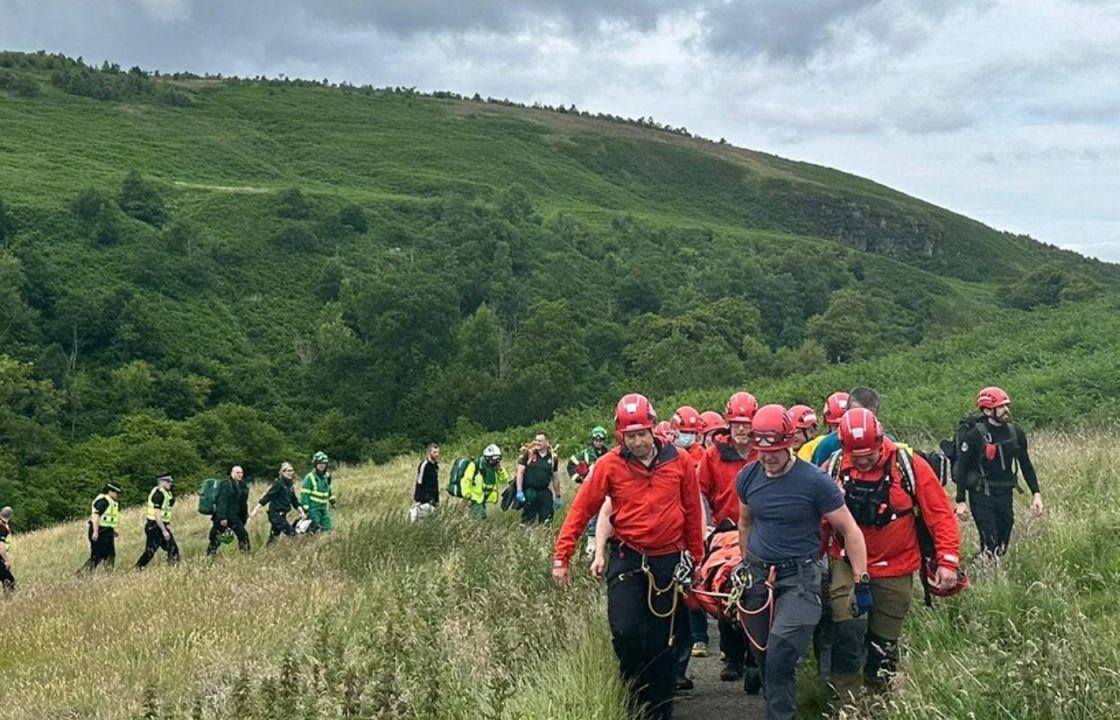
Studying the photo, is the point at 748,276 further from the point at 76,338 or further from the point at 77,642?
the point at 77,642

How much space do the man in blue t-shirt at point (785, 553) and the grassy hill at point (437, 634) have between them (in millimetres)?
519

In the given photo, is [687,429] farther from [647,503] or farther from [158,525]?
[158,525]

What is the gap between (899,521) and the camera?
5.20m

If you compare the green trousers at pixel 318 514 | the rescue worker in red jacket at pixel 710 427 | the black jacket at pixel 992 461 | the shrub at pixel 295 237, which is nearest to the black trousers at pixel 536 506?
the green trousers at pixel 318 514

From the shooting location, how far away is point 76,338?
179 feet

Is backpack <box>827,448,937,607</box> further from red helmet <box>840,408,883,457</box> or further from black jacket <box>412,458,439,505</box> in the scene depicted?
black jacket <box>412,458,439,505</box>

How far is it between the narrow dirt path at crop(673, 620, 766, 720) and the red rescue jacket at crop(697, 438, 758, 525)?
108 centimetres

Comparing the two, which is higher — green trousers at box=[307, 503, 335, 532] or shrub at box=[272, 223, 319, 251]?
shrub at box=[272, 223, 319, 251]

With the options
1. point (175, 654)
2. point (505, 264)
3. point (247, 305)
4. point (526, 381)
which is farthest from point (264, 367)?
point (175, 654)

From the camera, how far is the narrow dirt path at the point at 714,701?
18.8 feet

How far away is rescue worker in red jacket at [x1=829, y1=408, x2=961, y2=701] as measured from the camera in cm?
504

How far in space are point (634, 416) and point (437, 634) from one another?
6.22ft

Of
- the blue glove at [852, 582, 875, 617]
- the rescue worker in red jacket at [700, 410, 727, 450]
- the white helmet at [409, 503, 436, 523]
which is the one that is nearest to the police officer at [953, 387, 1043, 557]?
the rescue worker in red jacket at [700, 410, 727, 450]

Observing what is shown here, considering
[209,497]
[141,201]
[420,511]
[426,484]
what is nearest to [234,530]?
[209,497]
